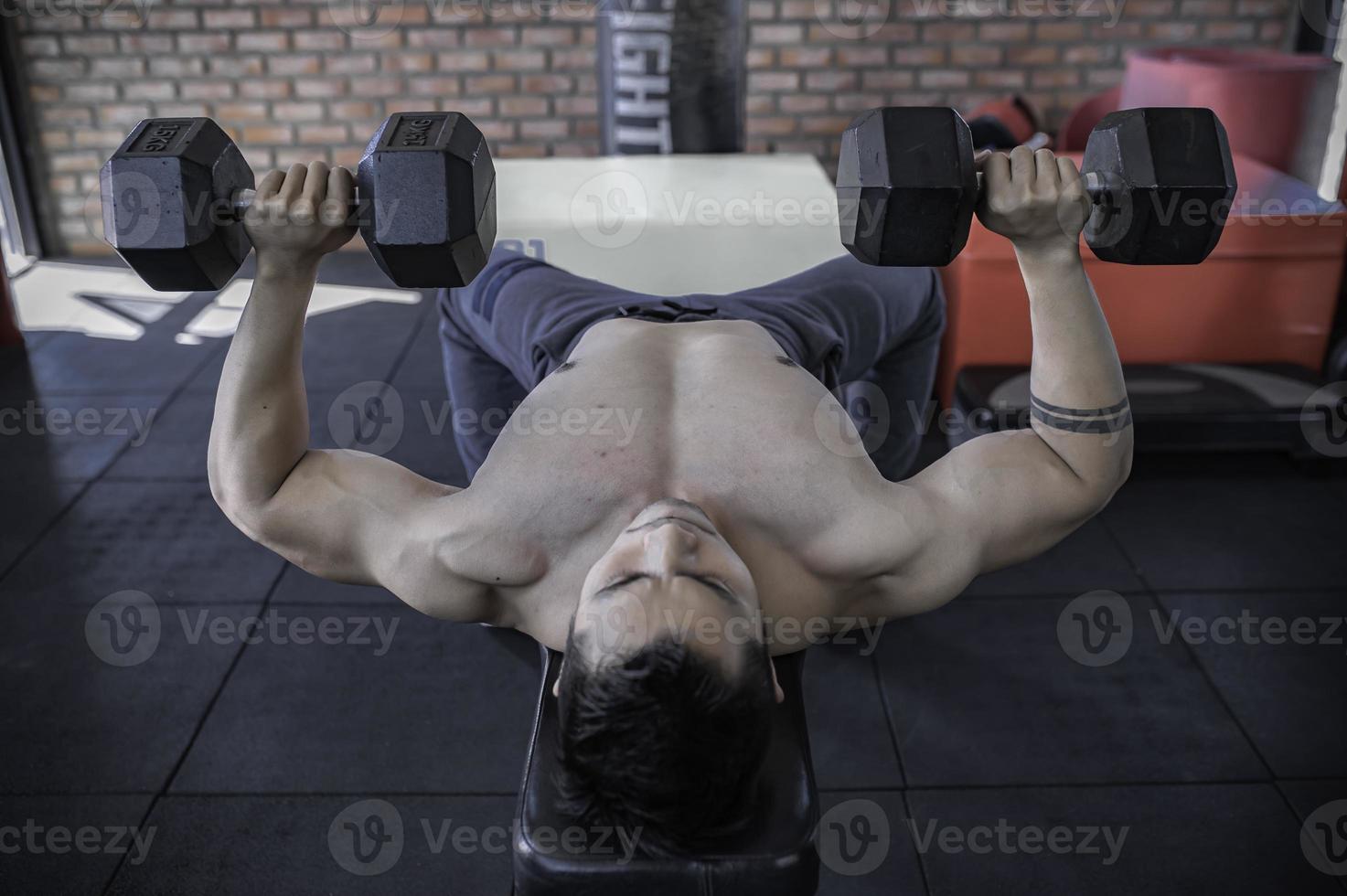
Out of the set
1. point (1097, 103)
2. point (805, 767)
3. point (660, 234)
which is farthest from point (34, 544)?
point (1097, 103)

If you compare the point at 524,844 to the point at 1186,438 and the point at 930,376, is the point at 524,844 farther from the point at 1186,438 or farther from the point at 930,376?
the point at 1186,438

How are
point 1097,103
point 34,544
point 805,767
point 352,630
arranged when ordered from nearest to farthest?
point 805,767, point 352,630, point 34,544, point 1097,103

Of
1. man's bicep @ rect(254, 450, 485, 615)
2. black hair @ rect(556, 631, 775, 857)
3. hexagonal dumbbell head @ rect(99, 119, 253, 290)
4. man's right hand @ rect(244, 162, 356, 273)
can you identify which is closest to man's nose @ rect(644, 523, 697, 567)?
black hair @ rect(556, 631, 775, 857)

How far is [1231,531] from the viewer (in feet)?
9.12

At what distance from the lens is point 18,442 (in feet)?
10.5

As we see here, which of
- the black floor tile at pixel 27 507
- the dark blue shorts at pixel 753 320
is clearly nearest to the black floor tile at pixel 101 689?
the black floor tile at pixel 27 507

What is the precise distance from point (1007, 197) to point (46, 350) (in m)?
3.50

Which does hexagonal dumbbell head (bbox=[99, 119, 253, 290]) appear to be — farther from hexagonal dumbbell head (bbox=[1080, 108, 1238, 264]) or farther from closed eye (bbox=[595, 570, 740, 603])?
hexagonal dumbbell head (bbox=[1080, 108, 1238, 264])

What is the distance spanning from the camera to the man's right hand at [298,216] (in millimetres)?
1415

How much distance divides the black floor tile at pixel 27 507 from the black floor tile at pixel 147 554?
4 cm

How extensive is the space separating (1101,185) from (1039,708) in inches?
45.5

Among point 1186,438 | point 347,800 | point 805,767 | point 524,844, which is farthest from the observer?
point 1186,438

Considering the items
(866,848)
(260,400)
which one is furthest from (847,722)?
(260,400)

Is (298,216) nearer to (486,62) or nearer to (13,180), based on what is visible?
(486,62)
